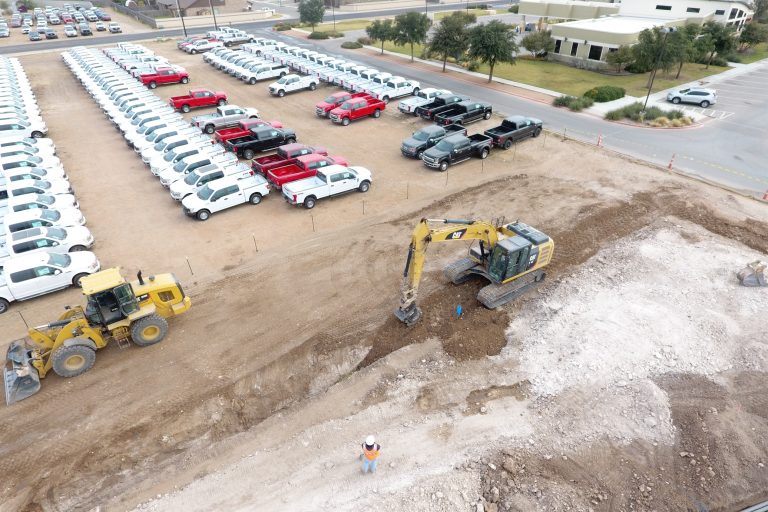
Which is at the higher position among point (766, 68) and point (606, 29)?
point (606, 29)

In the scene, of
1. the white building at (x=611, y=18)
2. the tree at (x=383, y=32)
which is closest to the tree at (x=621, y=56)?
the white building at (x=611, y=18)

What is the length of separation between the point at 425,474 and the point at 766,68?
59.0 meters

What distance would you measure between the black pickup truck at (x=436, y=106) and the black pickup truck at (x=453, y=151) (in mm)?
6084

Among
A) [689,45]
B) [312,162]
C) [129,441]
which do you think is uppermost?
[689,45]

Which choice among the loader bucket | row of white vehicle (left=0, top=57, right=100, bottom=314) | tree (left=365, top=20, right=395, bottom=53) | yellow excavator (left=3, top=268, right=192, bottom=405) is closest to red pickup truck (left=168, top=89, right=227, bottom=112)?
row of white vehicle (left=0, top=57, right=100, bottom=314)

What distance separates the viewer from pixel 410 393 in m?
12.8

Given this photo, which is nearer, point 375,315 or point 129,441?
point 129,441

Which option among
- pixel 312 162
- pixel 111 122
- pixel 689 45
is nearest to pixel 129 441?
pixel 312 162

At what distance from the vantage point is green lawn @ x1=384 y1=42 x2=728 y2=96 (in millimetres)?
40375

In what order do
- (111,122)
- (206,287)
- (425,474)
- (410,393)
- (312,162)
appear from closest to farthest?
(425,474) < (410,393) < (206,287) < (312,162) < (111,122)

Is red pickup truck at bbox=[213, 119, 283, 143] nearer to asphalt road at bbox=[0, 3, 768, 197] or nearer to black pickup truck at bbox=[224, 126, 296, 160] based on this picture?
black pickup truck at bbox=[224, 126, 296, 160]

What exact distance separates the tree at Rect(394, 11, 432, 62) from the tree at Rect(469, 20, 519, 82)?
10.1 metres

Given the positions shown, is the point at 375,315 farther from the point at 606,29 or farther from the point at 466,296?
the point at 606,29

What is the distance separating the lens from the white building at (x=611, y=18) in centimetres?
4488
